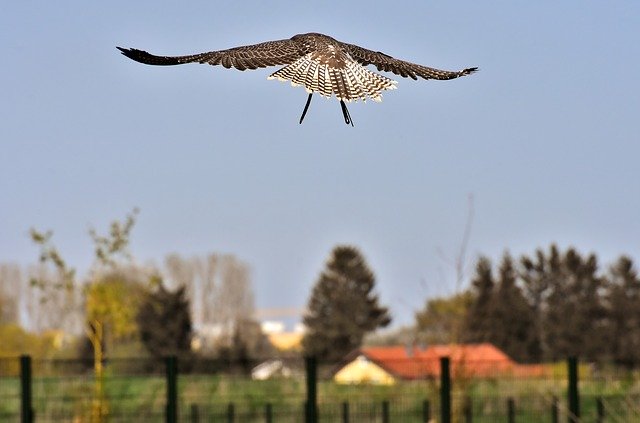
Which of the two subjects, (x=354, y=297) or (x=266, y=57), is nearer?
(x=266, y=57)

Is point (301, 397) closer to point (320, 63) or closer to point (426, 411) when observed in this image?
point (426, 411)

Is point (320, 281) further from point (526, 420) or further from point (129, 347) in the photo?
point (526, 420)

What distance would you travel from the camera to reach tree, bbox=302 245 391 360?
76000 millimetres

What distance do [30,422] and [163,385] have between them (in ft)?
9.14

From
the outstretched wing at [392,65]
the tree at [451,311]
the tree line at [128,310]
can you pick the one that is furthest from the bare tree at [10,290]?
the outstretched wing at [392,65]

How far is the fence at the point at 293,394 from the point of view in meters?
18.0

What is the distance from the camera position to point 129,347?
58.0 metres

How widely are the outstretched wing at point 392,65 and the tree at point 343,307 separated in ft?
216

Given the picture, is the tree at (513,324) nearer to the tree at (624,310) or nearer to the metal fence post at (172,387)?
the tree at (624,310)

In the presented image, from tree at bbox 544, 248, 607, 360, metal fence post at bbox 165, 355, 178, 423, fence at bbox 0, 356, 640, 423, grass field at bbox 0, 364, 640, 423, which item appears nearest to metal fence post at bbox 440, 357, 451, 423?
fence at bbox 0, 356, 640, 423

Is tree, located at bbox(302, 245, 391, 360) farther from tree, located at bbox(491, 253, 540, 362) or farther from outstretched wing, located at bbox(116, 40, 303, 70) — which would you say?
outstretched wing, located at bbox(116, 40, 303, 70)

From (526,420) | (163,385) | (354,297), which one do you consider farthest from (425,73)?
(354,297)

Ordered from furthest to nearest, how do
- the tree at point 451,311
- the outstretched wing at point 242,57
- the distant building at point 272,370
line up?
the tree at point 451,311 < the distant building at point 272,370 < the outstretched wing at point 242,57

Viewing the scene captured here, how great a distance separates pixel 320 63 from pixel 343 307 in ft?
233
